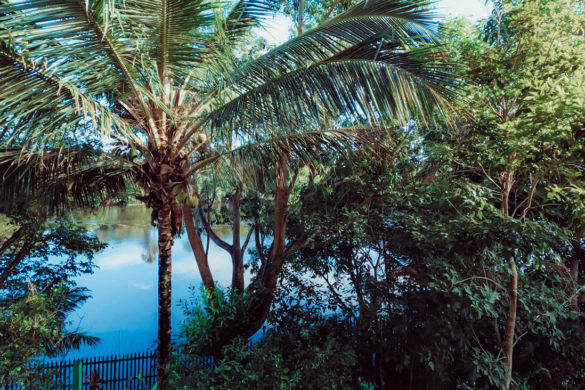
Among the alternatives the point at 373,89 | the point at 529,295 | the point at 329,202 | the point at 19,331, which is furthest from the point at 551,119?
the point at 19,331

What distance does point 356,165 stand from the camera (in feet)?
18.1

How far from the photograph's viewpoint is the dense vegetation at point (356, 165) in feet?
10.5

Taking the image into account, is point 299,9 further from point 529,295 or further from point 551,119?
point 529,295

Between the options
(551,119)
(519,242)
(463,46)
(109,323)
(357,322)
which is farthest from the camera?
(109,323)

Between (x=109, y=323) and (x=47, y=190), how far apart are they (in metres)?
7.59

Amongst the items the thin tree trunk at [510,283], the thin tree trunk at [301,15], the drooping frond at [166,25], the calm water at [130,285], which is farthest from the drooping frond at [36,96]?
the thin tree trunk at [301,15]

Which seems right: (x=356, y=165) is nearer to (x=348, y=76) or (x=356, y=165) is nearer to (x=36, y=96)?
(x=348, y=76)

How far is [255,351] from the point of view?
475cm

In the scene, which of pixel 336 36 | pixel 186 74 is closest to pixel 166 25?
pixel 186 74

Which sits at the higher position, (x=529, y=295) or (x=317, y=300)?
(x=529, y=295)

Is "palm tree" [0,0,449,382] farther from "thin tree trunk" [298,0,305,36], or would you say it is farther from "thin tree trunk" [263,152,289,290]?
"thin tree trunk" [298,0,305,36]

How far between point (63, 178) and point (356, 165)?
158 inches

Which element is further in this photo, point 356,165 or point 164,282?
point 356,165

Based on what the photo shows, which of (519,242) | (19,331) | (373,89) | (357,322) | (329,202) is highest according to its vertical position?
(373,89)
